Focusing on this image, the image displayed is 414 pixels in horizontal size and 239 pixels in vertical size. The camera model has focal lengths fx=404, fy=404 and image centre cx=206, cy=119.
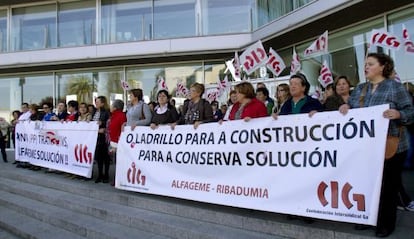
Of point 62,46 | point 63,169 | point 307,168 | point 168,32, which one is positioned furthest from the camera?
point 62,46

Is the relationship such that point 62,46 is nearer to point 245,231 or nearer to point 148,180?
point 148,180

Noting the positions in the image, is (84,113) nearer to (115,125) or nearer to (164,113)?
(115,125)

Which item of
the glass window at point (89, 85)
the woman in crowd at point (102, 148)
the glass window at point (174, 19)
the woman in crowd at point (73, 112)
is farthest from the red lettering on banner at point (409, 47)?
the glass window at point (89, 85)

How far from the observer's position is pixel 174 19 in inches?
619

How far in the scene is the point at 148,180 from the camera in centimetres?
583

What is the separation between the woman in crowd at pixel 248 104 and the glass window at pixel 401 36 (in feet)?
19.1

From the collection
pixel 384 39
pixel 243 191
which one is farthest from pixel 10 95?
pixel 243 191

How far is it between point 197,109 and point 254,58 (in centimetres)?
251

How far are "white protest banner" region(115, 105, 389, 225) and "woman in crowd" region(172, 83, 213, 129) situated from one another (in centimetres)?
46

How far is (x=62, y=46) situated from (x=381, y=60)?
50.9 ft

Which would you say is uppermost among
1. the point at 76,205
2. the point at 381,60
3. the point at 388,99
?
the point at 381,60

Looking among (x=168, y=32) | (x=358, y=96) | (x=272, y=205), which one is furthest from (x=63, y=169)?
(x=168, y=32)

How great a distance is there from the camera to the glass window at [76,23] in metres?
16.9

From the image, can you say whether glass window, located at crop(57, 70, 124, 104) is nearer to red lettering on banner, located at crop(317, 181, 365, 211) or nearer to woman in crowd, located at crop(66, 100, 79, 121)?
woman in crowd, located at crop(66, 100, 79, 121)
